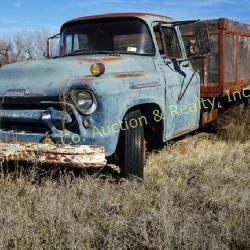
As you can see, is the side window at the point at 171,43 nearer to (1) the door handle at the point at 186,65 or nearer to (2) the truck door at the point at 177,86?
(2) the truck door at the point at 177,86

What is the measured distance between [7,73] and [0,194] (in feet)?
4.68

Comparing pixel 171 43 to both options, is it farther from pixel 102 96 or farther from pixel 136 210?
pixel 136 210

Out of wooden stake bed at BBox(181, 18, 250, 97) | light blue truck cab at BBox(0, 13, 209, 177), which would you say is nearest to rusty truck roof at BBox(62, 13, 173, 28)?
light blue truck cab at BBox(0, 13, 209, 177)

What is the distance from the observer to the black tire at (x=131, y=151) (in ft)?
17.2

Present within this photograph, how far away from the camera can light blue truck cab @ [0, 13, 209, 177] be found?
482cm

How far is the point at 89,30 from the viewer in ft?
21.1

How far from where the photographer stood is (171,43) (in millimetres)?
6609

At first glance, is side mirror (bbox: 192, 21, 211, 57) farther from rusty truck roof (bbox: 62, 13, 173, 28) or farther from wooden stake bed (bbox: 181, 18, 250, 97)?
wooden stake bed (bbox: 181, 18, 250, 97)

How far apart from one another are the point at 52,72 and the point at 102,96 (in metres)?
0.73

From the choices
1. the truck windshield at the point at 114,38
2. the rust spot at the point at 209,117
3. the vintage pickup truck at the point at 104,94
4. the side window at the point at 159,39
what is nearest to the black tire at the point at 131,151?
the vintage pickup truck at the point at 104,94

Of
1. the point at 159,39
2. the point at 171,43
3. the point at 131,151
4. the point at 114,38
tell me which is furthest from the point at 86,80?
the point at 171,43

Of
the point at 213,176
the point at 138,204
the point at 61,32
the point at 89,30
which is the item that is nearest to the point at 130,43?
the point at 89,30

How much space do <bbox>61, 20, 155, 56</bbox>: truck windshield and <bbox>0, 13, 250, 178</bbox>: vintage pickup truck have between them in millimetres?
12

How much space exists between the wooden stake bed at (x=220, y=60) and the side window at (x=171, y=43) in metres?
0.92
